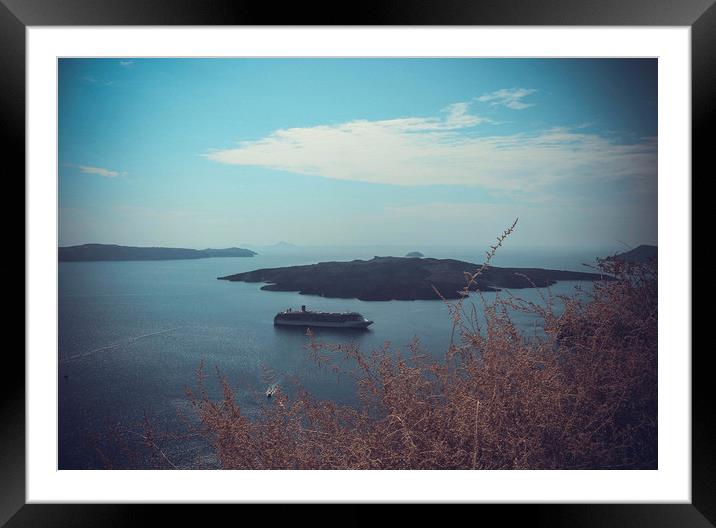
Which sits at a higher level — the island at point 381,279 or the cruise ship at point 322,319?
the island at point 381,279

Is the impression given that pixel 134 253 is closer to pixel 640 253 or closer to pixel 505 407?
pixel 505 407

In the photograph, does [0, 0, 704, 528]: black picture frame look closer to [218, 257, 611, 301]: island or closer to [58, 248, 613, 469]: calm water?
[58, 248, 613, 469]: calm water

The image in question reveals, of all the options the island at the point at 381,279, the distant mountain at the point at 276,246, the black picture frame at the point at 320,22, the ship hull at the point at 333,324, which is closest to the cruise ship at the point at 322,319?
the ship hull at the point at 333,324

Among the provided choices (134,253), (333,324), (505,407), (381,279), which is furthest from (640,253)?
(134,253)

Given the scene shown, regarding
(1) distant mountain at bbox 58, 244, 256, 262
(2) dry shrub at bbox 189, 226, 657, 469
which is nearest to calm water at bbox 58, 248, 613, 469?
(1) distant mountain at bbox 58, 244, 256, 262

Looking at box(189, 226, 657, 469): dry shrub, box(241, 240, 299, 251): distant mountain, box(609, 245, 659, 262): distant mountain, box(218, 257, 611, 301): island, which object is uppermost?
box(241, 240, 299, 251): distant mountain

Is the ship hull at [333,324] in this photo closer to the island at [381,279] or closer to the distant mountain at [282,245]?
the island at [381,279]
